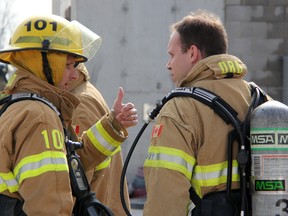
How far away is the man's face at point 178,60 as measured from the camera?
3.85m

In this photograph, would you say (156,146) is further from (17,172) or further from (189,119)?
(17,172)

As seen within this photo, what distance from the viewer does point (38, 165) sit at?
3.58m

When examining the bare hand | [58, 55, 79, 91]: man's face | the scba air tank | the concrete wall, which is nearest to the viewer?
the scba air tank

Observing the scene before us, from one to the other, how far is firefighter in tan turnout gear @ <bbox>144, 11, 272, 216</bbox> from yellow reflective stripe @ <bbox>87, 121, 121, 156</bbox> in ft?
2.62

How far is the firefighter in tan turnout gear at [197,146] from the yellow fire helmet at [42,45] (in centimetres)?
64

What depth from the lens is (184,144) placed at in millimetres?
3564

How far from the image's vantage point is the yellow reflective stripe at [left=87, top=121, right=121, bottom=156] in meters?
4.43

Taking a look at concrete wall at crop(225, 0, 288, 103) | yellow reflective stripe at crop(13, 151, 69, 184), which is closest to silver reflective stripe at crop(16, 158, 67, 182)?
yellow reflective stripe at crop(13, 151, 69, 184)

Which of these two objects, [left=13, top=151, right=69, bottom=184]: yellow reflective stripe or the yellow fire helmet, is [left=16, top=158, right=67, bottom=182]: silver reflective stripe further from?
the yellow fire helmet

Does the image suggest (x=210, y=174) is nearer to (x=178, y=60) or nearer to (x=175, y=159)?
(x=175, y=159)

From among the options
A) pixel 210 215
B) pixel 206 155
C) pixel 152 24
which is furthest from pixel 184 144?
pixel 152 24

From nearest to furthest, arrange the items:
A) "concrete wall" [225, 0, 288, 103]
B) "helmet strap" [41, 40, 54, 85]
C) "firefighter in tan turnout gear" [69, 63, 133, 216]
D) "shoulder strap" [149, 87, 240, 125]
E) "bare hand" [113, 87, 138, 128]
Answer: "shoulder strap" [149, 87, 240, 125]
"helmet strap" [41, 40, 54, 85]
"bare hand" [113, 87, 138, 128]
"firefighter in tan turnout gear" [69, 63, 133, 216]
"concrete wall" [225, 0, 288, 103]

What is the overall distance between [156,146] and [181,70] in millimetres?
454

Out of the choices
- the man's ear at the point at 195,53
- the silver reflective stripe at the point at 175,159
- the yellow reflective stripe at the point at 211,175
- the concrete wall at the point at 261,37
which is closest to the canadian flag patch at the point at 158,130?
the silver reflective stripe at the point at 175,159
